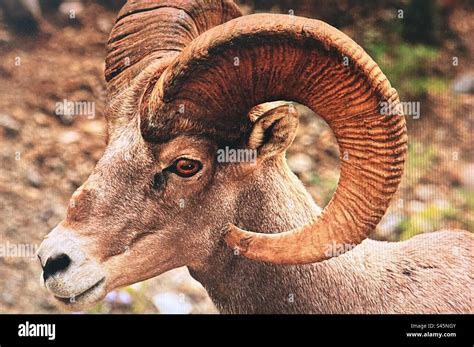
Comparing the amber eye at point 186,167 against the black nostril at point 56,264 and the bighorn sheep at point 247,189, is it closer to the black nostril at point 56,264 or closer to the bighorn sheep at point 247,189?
the bighorn sheep at point 247,189

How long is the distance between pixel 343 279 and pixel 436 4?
4.29 m

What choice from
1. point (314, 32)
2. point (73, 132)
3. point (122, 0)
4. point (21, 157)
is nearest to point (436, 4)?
point (122, 0)

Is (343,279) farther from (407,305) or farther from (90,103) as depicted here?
(90,103)

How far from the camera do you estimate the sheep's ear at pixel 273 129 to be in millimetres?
3629

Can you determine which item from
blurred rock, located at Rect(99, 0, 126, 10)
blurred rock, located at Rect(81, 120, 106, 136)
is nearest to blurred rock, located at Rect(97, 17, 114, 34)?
blurred rock, located at Rect(99, 0, 126, 10)

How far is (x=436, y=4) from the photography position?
7.42 meters

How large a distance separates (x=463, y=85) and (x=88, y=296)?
471 cm

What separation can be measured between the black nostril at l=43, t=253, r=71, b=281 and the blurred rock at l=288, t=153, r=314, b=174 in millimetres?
3587

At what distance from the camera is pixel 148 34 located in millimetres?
4156

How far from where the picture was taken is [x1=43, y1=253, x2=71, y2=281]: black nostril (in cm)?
344

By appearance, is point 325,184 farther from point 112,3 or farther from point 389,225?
point 112,3

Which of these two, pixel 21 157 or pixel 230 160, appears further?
pixel 21 157
